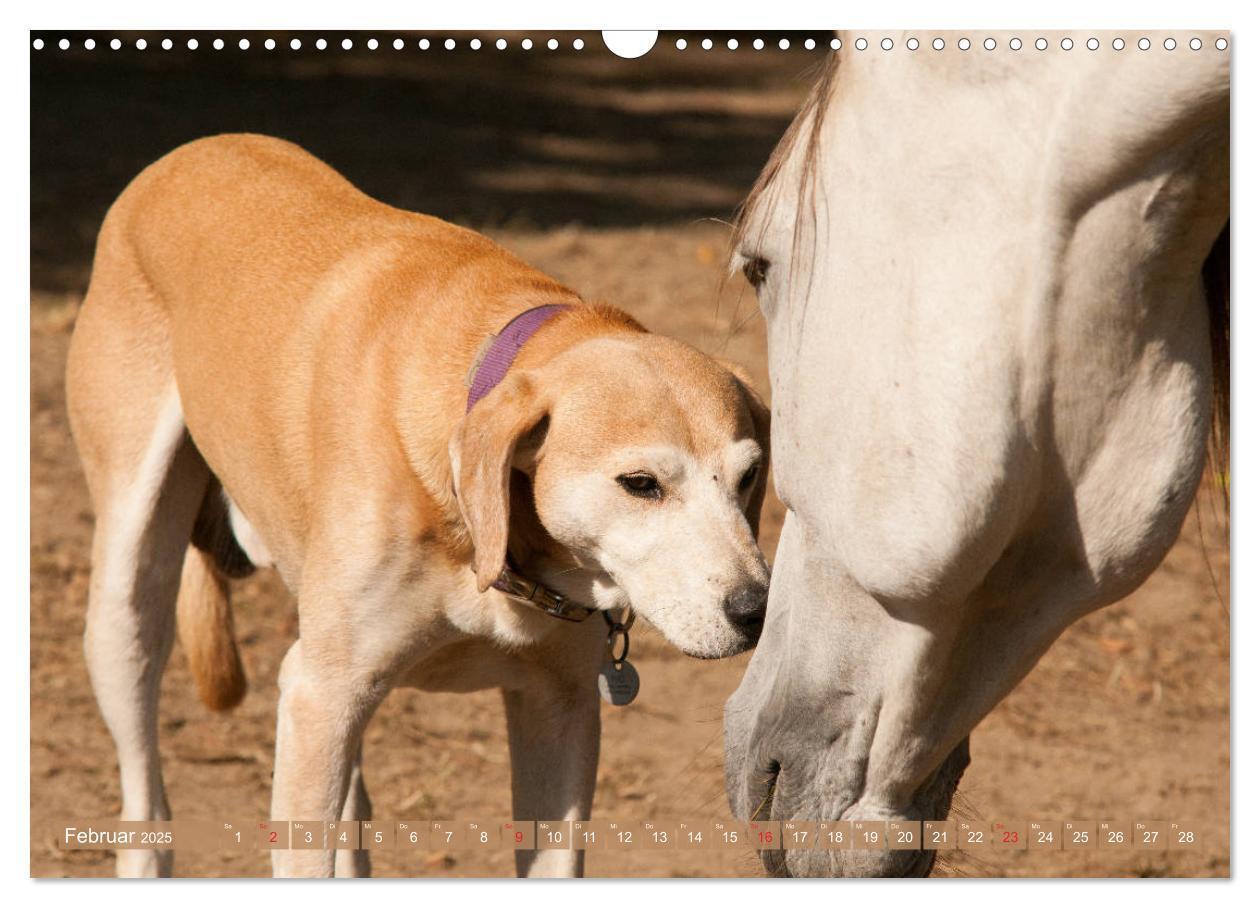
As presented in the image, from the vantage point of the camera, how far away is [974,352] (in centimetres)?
159

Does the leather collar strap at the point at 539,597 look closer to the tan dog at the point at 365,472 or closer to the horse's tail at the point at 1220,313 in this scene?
the tan dog at the point at 365,472

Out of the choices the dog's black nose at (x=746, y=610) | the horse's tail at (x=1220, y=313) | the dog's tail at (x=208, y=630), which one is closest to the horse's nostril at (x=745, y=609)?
the dog's black nose at (x=746, y=610)

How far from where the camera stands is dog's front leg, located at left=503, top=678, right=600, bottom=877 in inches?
110

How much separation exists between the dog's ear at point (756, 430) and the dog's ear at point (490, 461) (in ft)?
1.07

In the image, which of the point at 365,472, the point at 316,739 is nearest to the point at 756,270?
the point at 365,472

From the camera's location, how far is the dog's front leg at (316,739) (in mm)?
2551

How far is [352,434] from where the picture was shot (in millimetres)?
2598

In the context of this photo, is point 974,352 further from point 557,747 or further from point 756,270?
point 557,747

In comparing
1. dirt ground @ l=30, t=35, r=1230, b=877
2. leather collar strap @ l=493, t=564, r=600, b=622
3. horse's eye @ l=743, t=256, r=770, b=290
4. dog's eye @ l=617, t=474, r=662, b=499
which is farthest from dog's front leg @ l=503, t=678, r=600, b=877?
horse's eye @ l=743, t=256, r=770, b=290

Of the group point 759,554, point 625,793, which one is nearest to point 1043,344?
point 759,554

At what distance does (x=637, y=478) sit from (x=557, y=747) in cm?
70

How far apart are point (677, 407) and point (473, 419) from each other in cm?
28

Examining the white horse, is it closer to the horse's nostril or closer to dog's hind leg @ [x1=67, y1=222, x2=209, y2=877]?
the horse's nostril

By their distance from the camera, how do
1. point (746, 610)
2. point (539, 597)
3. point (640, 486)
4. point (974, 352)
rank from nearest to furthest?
point (974, 352) → point (746, 610) → point (640, 486) → point (539, 597)
